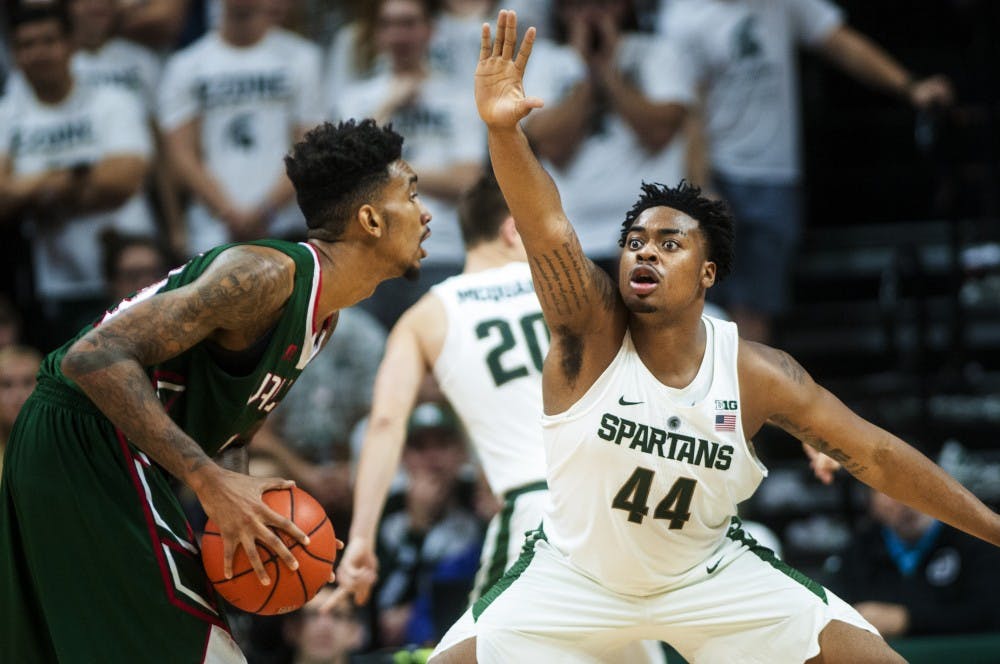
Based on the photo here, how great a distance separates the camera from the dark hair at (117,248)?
8555 millimetres

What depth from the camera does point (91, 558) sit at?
4020mm

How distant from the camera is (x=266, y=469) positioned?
743 centimetres

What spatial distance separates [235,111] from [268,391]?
4.80 meters

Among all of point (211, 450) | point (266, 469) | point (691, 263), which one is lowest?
point (266, 469)

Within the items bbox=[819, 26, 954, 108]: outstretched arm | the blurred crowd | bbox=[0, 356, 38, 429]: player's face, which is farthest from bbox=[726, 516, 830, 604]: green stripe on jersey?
bbox=[0, 356, 38, 429]: player's face

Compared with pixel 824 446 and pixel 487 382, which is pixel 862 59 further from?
pixel 824 446

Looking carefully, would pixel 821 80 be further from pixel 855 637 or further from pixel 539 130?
pixel 855 637

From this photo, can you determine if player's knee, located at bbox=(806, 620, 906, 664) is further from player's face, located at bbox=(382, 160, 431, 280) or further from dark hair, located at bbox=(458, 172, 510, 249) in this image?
dark hair, located at bbox=(458, 172, 510, 249)

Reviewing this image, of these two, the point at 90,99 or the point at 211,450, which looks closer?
the point at 211,450

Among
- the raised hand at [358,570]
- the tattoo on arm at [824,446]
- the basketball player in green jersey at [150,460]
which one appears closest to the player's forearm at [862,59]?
the tattoo on arm at [824,446]

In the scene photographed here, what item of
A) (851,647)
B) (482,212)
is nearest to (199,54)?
(482,212)

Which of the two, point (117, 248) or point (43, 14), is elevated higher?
point (43, 14)

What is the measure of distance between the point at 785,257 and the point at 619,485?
4.33 metres

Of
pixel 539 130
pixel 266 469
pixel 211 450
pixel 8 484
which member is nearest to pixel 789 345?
pixel 539 130
